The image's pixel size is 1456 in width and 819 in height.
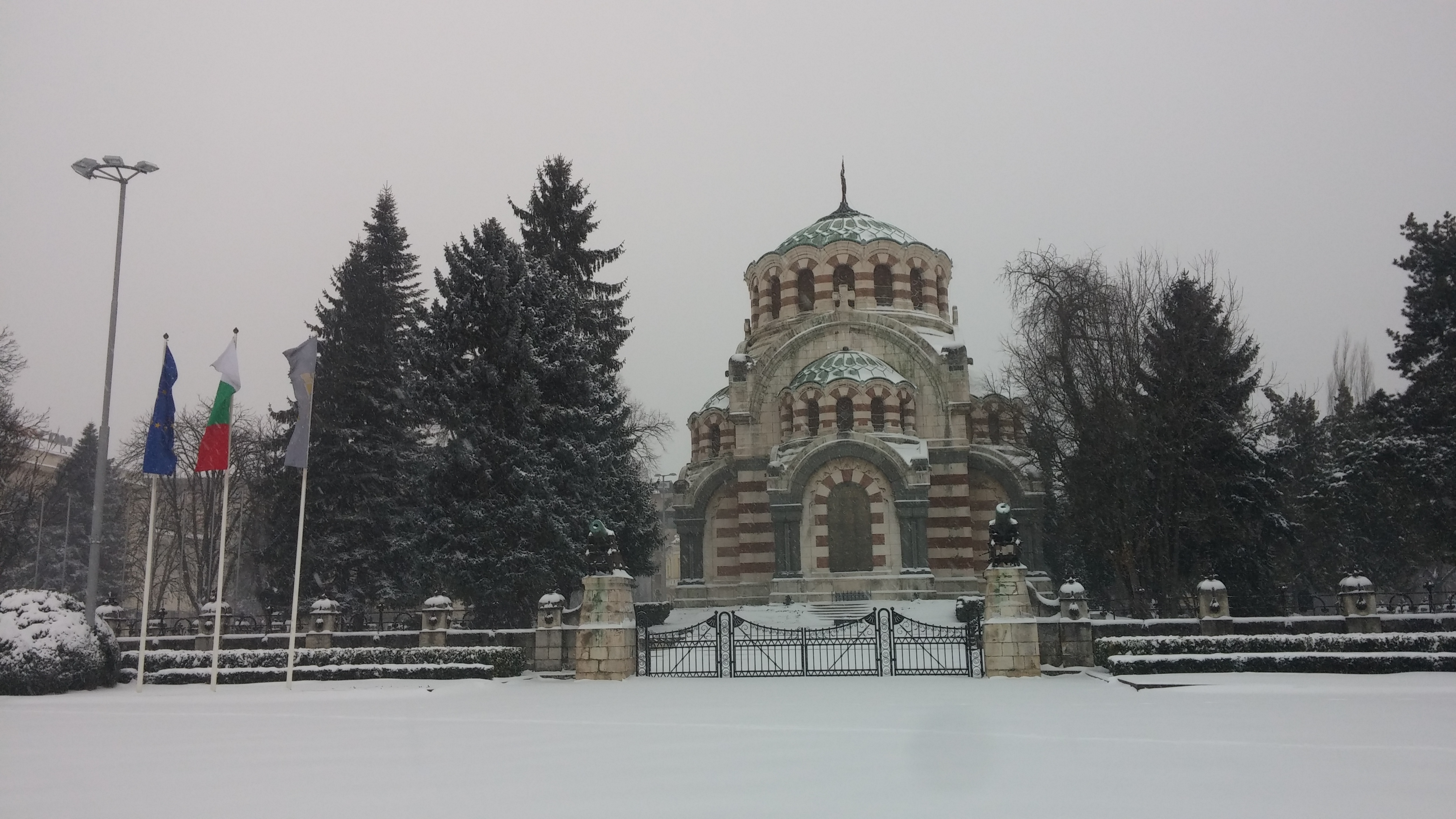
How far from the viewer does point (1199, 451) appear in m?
27.5

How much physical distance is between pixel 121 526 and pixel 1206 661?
184 ft

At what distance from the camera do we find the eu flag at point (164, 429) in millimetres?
18391

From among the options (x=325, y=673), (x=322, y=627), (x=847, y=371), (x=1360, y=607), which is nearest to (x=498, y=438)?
(x=322, y=627)

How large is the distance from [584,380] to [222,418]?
30.5 feet

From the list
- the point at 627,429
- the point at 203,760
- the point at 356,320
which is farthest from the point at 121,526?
the point at 203,760

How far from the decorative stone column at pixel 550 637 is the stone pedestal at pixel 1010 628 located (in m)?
8.82

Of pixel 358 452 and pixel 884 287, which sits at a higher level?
pixel 884 287

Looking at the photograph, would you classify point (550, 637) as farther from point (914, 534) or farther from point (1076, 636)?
point (914, 534)

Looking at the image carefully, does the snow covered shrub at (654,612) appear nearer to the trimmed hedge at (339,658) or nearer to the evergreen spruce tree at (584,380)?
the evergreen spruce tree at (584,380)

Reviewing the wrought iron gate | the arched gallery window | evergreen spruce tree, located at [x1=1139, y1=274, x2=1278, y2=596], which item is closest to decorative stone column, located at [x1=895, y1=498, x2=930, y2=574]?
the arched gallery window

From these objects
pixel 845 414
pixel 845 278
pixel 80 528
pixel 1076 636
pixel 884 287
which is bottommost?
pixel 1076 636

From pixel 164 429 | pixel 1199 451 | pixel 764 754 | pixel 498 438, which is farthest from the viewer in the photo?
pixel 1199 451

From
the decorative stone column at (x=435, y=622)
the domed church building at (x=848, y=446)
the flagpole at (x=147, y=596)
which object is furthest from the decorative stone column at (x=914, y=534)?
the flagpole at (x=147, y=596)

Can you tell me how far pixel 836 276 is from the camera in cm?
Result: 3803
